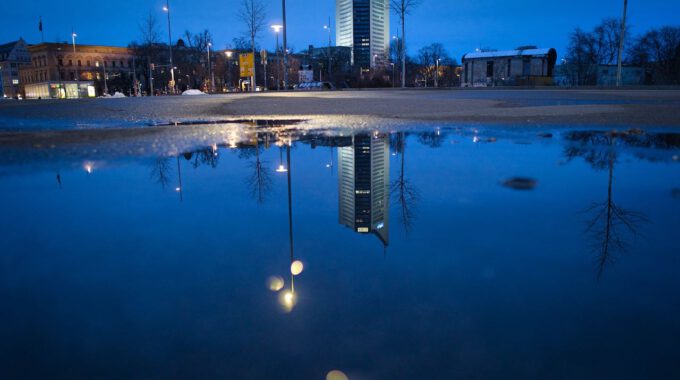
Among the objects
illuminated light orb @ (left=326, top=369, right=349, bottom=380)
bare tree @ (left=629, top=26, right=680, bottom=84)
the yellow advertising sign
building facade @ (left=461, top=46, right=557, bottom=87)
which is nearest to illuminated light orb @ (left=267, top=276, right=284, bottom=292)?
illuminated light orb @ (left=326, top=369, right=349, bottom=380)

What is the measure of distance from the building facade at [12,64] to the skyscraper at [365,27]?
87.1 metres

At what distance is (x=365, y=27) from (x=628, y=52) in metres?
67.0

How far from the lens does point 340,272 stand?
7.80 ft

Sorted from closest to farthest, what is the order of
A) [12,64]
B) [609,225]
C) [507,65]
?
[609,225], [507,65], [12,64]

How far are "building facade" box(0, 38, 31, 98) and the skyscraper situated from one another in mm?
87102

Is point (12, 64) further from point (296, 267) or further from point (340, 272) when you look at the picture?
point (340, 272)

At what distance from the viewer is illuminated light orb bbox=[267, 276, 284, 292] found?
2.22 m

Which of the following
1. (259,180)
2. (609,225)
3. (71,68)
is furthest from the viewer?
(71,68)

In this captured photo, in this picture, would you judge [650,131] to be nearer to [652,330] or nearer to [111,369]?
[652,330]

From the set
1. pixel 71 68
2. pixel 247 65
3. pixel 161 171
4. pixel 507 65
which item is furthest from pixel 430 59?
pixel 161 171

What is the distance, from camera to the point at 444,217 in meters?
3.37

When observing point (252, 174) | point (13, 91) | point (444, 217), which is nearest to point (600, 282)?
point (444, 217)

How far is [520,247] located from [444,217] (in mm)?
700

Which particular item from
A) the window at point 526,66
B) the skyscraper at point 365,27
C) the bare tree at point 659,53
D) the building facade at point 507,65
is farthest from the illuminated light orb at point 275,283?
the skyscraper at point 365,27
